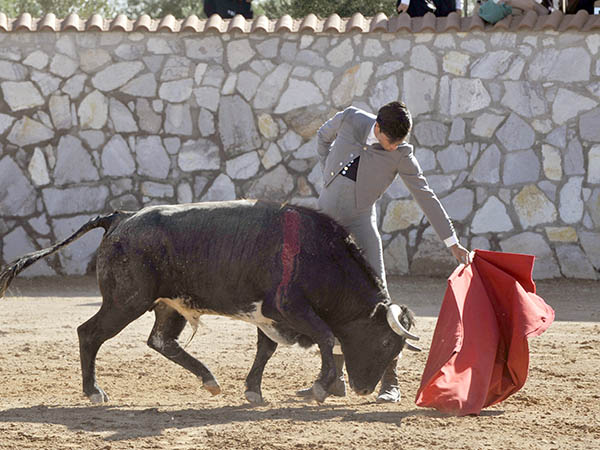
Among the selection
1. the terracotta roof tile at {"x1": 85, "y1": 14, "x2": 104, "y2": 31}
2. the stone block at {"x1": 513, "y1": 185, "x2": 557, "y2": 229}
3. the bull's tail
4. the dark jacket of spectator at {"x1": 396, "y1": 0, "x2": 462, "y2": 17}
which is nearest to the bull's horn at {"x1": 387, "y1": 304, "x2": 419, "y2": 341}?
the bull's tail

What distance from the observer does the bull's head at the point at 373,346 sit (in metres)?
5.80

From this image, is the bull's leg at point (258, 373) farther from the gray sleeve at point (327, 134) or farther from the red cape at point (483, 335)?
the gray sleeve at point (327, 134)

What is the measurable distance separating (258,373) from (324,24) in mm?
6554

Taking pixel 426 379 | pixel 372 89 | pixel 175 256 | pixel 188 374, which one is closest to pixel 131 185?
pixel 372 89

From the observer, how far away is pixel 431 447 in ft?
15.2

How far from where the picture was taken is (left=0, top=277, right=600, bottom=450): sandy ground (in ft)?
15.7

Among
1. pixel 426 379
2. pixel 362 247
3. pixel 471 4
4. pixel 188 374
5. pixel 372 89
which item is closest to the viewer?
pixel 426 379

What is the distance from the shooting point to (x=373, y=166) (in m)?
5.70

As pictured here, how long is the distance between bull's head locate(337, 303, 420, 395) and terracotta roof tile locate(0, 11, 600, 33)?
632cm

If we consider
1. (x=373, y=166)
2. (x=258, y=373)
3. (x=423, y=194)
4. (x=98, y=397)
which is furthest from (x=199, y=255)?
(x=423, y=194)

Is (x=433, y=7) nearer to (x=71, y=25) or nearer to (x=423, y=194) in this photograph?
(x=71, y=25)

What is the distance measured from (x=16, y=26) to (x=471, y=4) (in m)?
21.8

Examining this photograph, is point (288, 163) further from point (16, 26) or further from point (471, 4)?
point (471, 4)

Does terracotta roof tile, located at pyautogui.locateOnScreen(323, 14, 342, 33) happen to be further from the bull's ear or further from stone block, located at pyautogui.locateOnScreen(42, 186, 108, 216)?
the bull's ear
